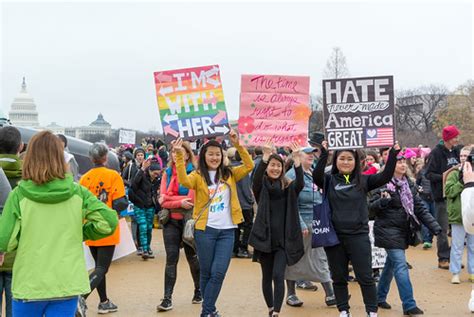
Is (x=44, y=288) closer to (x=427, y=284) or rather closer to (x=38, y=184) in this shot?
(x=38, y=184)

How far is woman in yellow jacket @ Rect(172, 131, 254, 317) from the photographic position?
6590 mm

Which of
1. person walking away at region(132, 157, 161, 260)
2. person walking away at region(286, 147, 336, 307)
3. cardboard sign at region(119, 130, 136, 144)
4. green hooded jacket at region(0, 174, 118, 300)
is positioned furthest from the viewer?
cardboard sign at region(119, 130, 136, 144)

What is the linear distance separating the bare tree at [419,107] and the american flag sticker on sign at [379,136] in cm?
6731

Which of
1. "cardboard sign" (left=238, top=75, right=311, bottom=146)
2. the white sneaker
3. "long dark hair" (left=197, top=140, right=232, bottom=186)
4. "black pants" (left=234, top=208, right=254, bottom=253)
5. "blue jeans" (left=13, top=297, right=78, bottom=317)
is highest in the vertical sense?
"cardboard sign" (left=238, top=75, right=311, bottom=146)

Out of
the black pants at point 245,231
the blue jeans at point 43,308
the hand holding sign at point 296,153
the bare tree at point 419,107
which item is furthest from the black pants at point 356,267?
the bare tree at point 419,107

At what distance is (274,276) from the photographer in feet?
21.9

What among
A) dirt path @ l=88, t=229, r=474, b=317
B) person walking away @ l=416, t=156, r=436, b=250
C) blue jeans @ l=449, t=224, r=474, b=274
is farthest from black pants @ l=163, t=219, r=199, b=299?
person walking away @ l=416, t=156, r=436, b=250

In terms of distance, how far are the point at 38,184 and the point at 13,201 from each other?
0.70 feet

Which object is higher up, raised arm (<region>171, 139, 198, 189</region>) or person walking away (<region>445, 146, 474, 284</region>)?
raised arm (<region>171, 139, 198, 189</region>)

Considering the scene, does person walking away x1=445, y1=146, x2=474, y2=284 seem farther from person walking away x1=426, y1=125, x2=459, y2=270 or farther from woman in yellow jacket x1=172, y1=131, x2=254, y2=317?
woman in yellow jacket x1=172, y1=131, x2=254, y2=317

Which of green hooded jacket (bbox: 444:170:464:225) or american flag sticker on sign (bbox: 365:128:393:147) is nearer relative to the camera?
american flag sticker on sign (bbox: 365:128:393:147)

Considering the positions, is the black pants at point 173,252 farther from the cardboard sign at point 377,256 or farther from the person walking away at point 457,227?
the person walking away at point 457,227

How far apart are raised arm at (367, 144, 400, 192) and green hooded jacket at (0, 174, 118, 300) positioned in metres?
3.38

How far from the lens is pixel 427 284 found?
354 inches
